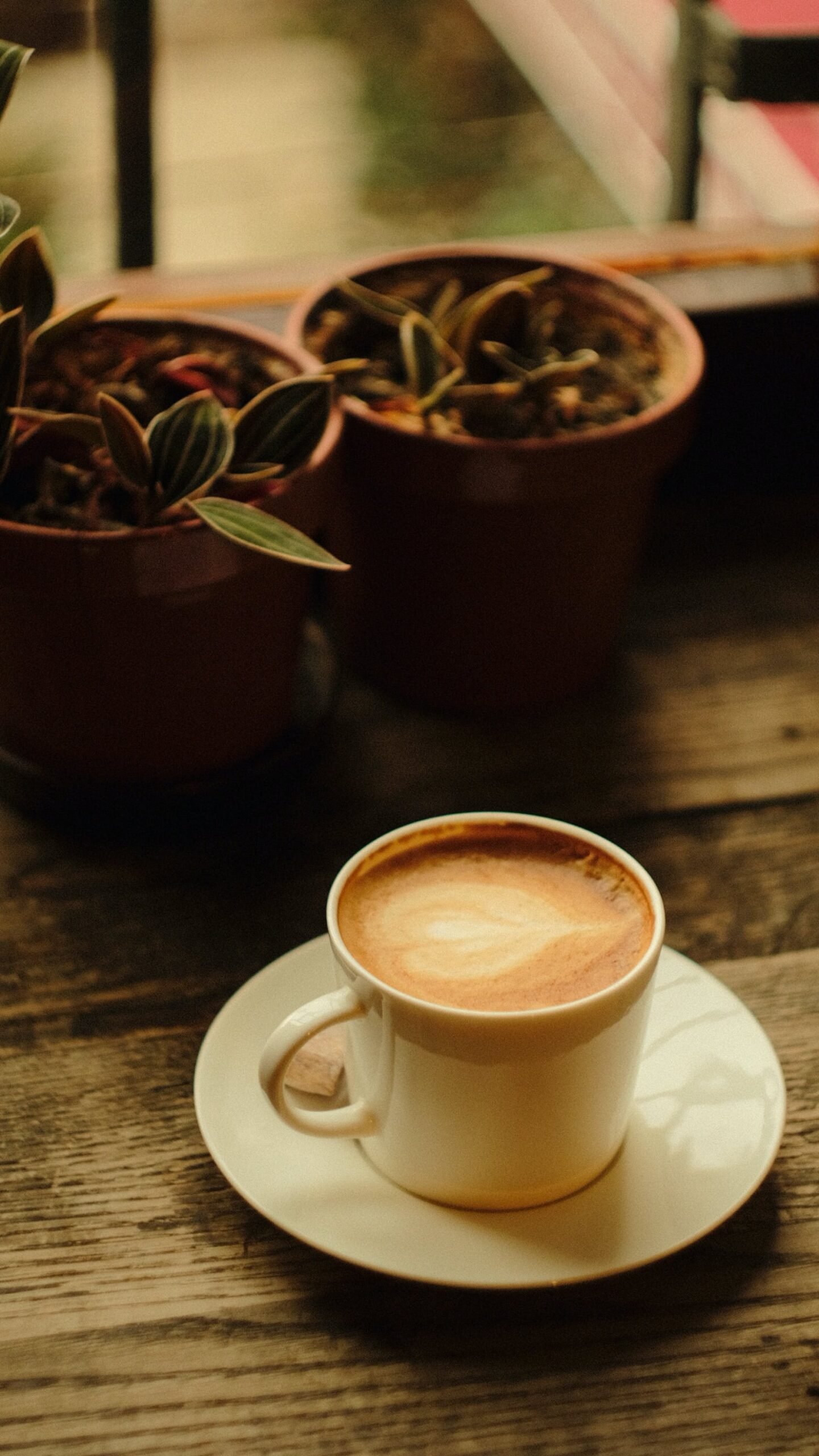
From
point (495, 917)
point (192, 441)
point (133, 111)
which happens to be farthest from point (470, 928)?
point (133, 111)

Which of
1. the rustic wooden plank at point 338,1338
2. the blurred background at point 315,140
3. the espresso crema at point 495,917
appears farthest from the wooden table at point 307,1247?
the blurred background at point 315,140

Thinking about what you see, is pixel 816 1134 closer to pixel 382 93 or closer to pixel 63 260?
pixel 63 260

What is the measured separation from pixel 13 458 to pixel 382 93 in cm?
156

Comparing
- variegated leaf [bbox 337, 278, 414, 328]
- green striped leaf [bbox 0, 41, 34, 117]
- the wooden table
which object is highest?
green striped leaf [bbox 0, 41, 34, 117]

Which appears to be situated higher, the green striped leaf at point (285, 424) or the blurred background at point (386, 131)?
the green striped leaf at point (285, 424)

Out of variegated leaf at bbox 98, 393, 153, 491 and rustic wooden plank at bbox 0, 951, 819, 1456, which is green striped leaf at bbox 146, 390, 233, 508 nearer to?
variegated leaf at bbox 98, 393, 153, 491

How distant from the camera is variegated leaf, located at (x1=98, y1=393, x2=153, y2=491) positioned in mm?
615

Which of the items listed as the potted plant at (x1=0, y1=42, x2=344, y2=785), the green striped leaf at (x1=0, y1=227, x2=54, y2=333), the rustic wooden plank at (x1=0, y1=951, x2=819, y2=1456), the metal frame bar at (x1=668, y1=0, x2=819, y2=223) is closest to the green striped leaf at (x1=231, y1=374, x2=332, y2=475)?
the potted plant at (x1=0, y1=42, x2=344, y2=785)

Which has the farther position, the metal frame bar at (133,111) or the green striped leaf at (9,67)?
the metal frame bar at (133,111)

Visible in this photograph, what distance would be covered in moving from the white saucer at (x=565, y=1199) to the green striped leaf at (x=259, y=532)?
173 millimetres

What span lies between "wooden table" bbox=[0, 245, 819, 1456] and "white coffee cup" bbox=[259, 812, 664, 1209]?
0.04 meters

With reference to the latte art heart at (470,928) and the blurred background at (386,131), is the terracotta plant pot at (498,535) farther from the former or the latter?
the blurred background at (386,131)

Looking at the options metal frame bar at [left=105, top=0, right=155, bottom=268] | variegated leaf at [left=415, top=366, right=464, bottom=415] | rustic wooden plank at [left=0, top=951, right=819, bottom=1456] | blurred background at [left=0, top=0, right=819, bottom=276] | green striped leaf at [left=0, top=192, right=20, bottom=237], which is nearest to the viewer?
rustic wooden plank at [left=0, top=951, right=819, bottom=1456]

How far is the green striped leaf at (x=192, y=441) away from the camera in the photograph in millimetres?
633
